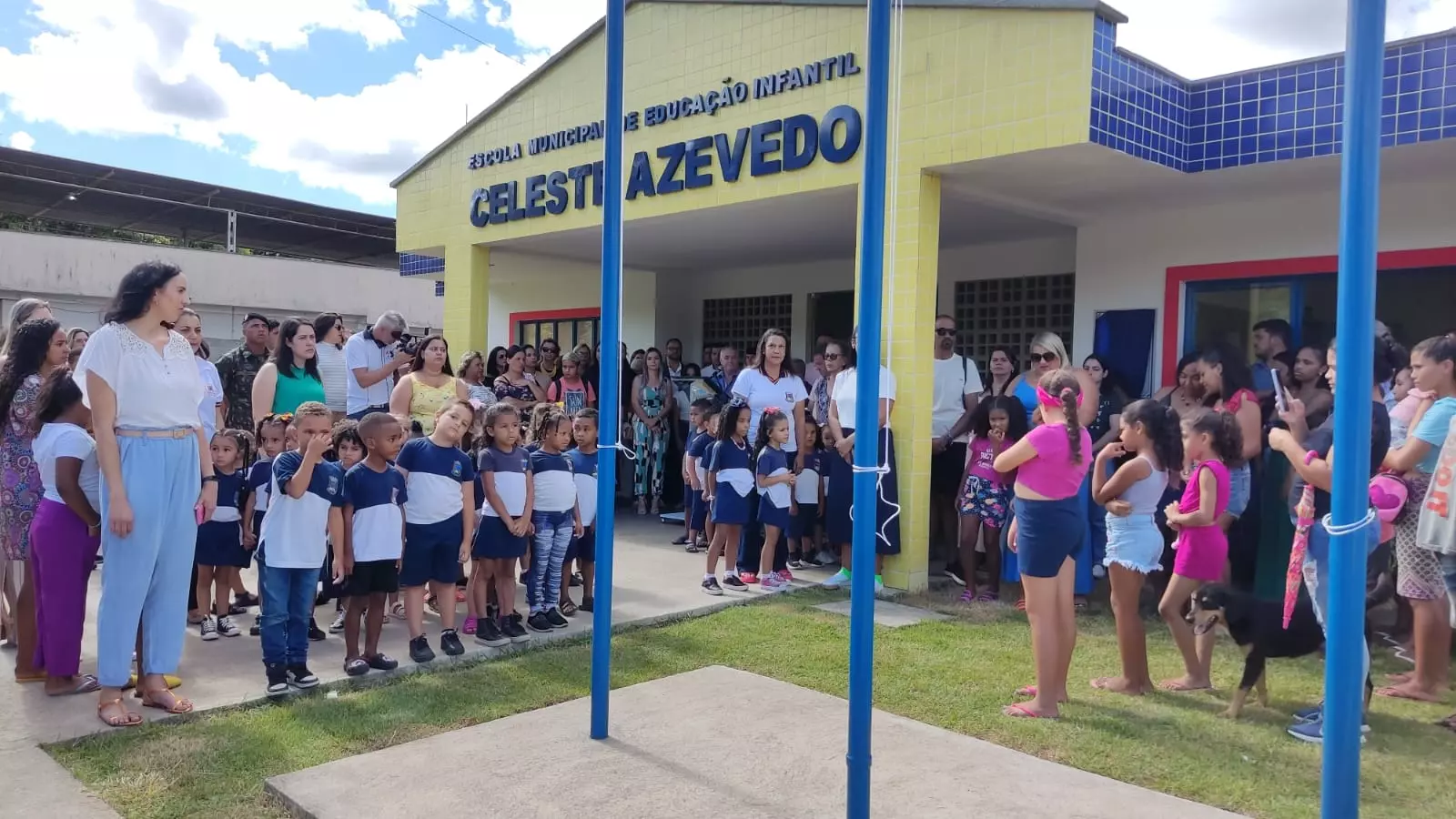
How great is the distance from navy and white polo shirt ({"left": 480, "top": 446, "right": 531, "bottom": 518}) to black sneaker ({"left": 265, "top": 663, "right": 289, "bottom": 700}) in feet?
4.38

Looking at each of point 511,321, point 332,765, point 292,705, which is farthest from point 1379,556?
point 511,321

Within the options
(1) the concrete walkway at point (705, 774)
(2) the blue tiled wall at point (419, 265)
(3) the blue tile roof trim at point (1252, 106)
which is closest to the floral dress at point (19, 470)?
(1) the concrete walkway at point (705, 774)

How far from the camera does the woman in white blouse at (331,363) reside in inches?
250

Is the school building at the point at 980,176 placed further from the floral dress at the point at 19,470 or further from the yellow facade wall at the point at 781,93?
the floral dress at the point at 19,470

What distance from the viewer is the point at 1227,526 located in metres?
5.54

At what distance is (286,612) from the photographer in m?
4.27

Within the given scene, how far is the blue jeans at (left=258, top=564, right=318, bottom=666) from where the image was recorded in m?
4.21

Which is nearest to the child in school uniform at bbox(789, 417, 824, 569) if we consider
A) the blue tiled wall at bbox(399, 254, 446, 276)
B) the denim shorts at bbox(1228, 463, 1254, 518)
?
the denim shorts at bbox(1228, 463, 1254, 518)

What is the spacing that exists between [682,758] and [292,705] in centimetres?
189

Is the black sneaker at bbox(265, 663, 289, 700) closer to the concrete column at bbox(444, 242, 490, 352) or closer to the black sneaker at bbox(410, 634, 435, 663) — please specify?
the black sneaker at bbox(410, 634, 435, 663)

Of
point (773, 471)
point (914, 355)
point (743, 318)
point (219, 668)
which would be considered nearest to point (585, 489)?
point (773, 471)

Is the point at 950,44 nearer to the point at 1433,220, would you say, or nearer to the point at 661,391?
the point at 1433,220

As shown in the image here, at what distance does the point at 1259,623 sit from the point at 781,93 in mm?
5235

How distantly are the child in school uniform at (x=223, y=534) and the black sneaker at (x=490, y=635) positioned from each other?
137cm
